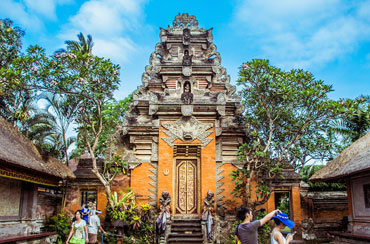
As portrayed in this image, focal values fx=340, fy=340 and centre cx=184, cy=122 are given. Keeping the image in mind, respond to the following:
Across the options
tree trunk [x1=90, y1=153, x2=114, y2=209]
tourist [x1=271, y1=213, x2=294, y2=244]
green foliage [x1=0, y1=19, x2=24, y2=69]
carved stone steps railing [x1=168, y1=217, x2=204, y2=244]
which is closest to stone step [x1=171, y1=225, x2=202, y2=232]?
carved stone steps railing [x1=168, y1=217, x2=204, y2=244]

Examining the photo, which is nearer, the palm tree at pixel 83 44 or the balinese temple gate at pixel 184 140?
the balinese temple gate at pixel 184 140

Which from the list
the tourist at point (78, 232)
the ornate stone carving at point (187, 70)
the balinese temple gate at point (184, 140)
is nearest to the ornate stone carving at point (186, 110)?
the balinese temple gate at point (184, 140)

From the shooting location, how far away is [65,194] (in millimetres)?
13641

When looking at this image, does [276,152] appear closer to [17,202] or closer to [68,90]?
[68,90]

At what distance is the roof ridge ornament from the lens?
56.1 ft

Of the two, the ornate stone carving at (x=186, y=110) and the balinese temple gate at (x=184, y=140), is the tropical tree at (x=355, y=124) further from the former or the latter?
the ornate stone carving at (x=186, y=110)

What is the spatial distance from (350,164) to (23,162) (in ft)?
32.1

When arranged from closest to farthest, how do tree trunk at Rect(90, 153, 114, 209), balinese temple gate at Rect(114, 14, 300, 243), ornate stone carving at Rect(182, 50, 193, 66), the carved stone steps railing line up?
the carved stone steps railing
tree trunk at Rect(90, 153, 114, 209)
balinese temple gate at Rect(114, 14, 300, 243)
ornate stone carving at Rect(182, 50, 193, 66)

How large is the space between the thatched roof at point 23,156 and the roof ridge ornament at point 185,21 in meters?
8.94

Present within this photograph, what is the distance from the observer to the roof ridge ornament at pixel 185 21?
17.1m

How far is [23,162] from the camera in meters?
9.62

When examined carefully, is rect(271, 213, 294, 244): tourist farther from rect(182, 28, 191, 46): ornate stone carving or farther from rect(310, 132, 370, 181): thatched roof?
rect(182, 28, 191, 46): ornate stone carving

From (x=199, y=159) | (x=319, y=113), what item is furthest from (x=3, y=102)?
(x=319, y=113)

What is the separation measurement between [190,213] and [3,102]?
9579mm
